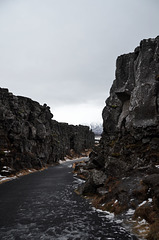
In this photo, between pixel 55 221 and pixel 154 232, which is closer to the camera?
pixel 154 232

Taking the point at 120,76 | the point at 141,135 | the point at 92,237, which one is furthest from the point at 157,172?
the point at 120,76

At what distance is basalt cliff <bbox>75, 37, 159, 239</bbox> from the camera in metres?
16.3

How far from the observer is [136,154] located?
77.6ft

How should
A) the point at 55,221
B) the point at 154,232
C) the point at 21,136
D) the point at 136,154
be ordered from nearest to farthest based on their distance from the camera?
1. the point at 154,232
2. the point at 55,221
3. the point at 136,154
4. the point at 21,136

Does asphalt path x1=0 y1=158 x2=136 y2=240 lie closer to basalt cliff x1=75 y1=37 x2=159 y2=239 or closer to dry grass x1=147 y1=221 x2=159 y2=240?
dry grass x1=147 y1=221 x2=159 y2=240

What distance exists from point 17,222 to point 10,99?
2130 inches

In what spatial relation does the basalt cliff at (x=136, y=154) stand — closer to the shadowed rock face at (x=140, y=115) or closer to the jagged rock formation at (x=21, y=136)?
the shadowed rock face at (x=140, y=115)

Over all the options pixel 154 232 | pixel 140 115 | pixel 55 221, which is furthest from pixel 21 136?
pixel 154 232

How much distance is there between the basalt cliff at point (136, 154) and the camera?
16297 mm

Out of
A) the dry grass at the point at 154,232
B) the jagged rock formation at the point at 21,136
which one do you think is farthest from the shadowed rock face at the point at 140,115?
the jagged rock formation at the point at 21,136

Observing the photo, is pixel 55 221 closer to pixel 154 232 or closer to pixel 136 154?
pixel 154 232

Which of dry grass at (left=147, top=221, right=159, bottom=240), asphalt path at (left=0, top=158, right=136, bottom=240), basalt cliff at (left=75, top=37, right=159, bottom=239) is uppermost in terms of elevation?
basalt cliff at (left=75, top=37, right=159, bottom=239)

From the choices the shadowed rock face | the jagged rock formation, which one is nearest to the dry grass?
the shadowed rock face

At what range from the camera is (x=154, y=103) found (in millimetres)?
23641
